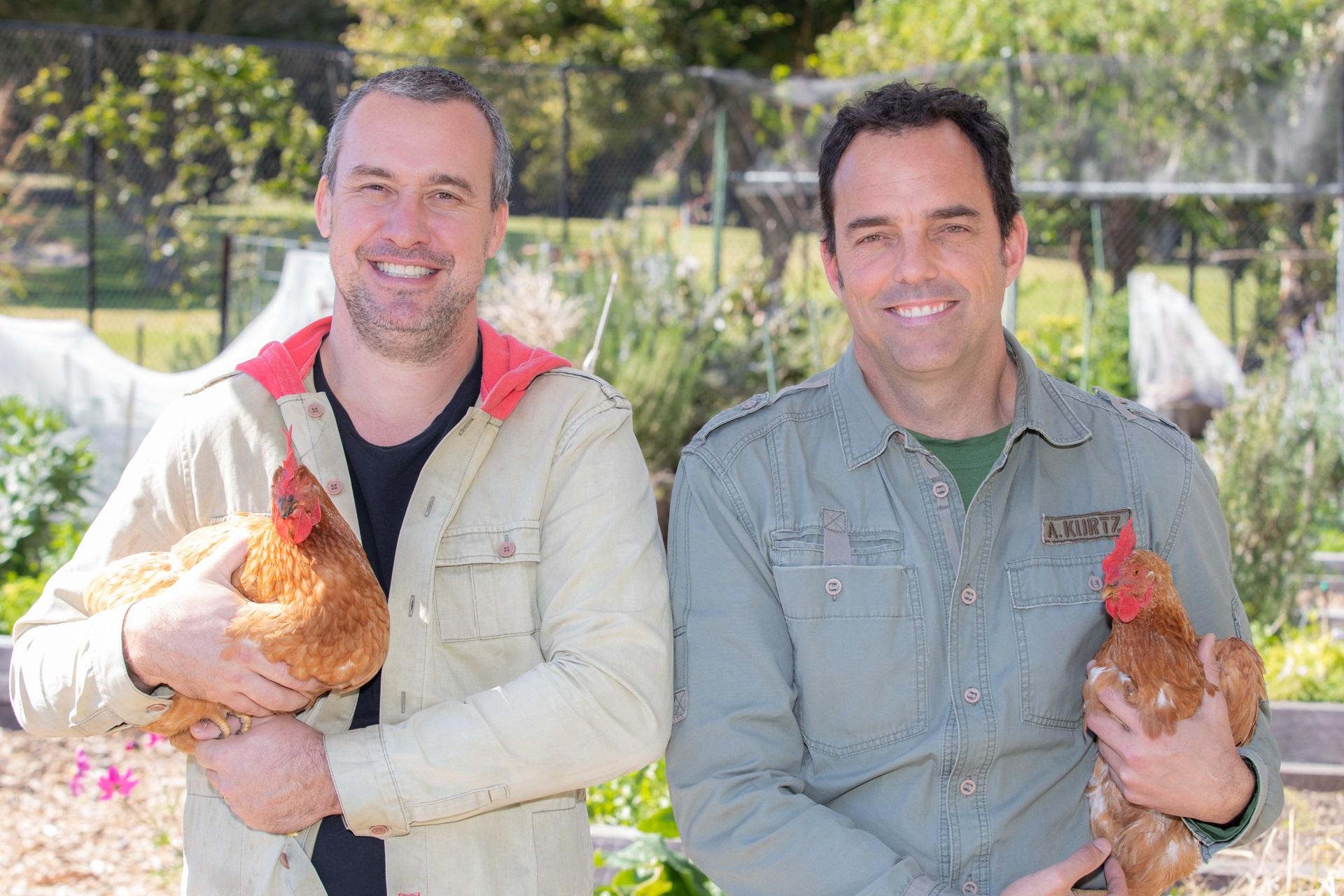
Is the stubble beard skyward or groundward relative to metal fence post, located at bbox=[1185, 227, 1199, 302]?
groundward

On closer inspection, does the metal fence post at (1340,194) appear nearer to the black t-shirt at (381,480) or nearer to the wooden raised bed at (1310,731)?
the wooden raised bed at (1310,731)

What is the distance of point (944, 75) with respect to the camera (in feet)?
27.9

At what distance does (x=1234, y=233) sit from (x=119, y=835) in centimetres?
984

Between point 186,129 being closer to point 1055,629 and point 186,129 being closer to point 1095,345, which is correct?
point 1095,345

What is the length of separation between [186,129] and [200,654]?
9.22 m

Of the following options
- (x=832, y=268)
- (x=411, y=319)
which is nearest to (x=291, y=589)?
(x=411, y=319)

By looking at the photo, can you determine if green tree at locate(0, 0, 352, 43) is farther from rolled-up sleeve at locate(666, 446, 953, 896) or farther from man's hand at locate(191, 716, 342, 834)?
man's hand at locate(191, 716, 342, 834)

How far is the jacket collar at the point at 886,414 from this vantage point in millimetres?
2262

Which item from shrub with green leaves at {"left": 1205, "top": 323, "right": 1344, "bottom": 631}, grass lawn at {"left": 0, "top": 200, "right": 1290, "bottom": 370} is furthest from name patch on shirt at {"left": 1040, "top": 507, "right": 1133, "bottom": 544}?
grass lawn at {"left": 0, "top": 200, "right": 1290, "bottom": 370}

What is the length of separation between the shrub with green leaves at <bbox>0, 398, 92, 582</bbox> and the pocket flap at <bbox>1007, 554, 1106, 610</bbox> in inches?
176

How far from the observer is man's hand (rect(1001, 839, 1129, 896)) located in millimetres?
1936

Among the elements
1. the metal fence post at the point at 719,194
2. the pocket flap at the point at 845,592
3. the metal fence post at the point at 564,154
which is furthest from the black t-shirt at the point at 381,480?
the metal fence post at the point at 564,154

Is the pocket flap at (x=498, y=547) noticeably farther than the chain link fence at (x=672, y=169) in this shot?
No

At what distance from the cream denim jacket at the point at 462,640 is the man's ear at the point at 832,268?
52 centimetres
